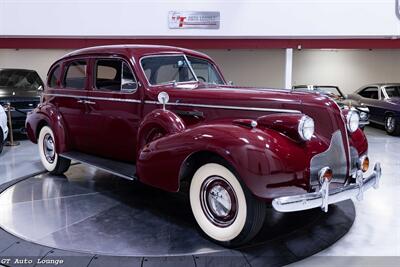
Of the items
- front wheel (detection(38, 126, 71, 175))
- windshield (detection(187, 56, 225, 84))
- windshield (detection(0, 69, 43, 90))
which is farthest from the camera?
windshield (detection(0, 69, 43, 90))

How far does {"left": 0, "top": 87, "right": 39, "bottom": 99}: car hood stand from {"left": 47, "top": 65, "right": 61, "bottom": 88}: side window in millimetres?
3386

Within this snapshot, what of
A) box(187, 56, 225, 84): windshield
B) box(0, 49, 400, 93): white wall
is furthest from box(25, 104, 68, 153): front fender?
box(0, 49, 400, 93): white wall

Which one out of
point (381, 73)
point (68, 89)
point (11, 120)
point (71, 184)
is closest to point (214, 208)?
point (71, 184)

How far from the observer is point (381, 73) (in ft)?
49.0

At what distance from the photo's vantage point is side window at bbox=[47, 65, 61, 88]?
574cm

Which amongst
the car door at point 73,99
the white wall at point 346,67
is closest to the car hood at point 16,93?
the car door at point 73,99

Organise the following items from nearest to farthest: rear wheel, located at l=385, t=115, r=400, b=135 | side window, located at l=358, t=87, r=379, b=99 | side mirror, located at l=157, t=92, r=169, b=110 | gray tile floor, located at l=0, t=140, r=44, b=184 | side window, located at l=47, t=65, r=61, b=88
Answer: side mirror, located at l=157, t=92, r=169, b=110 < side window, located at l=47, t=65, r=61, b=88 < gray tile floor, located at l=0, t=140, r=44, b=184 < rear wheel, located at l=385, t=115, r=400, b=135 < side window, located at l=358, t=87, r=379, b=99

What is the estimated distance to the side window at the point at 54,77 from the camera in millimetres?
5741

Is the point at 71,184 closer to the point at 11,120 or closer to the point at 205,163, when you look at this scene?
the point at 205,163

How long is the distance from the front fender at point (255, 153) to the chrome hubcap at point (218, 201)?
0.27 metres

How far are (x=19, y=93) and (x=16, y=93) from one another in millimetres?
65
